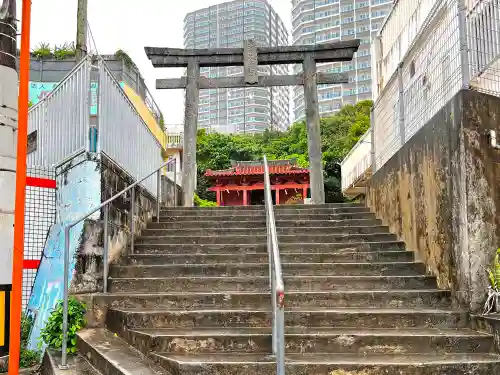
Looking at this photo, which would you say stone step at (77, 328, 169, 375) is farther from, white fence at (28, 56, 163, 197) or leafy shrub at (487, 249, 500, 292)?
leafy shrub at (487, 249, 500, 292)

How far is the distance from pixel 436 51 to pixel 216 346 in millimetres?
3827

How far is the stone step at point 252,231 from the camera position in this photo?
6.89 meters

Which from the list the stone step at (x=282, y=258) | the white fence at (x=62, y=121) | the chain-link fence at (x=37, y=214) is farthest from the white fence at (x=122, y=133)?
the stone step at (x=282, y=258)

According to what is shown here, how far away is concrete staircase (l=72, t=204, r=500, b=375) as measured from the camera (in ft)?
12.3

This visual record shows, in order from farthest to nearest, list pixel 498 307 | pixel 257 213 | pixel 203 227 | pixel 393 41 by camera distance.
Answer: pixel 393 41 < pixel 257 213 < pixel 203 227 < pixel 498 307

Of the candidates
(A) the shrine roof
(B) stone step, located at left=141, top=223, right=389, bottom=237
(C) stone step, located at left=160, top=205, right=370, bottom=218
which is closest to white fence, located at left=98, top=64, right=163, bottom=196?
(C) stone step, located at left=160, top=205, right=370, bottom=218

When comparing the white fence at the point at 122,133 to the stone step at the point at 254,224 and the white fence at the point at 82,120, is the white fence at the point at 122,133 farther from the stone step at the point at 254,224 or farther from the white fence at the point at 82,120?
the stone step at the point at 254,224

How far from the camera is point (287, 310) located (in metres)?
4.52

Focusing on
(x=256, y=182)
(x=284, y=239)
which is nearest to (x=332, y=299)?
(x=284, y=239)

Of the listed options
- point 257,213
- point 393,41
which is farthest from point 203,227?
point 393,41

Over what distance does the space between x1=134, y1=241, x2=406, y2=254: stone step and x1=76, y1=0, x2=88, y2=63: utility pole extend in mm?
9924

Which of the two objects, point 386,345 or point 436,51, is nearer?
point 386,345

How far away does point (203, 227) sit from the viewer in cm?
719

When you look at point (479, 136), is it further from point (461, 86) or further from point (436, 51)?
point (436, 51)
